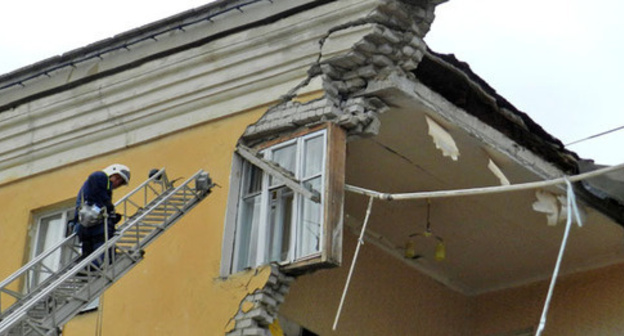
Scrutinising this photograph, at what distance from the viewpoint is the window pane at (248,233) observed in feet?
46.7

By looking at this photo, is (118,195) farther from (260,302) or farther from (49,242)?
(260,302)

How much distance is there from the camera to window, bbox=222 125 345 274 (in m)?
13.5

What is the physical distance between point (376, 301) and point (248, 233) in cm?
292

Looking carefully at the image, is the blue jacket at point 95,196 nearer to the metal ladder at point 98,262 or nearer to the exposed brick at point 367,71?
the metal ladder at point 98,262

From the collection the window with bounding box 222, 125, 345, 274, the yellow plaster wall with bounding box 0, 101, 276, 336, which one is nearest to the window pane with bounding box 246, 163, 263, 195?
the window with bounding box 222, 125, 345, 274

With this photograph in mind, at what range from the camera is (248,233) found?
14.5 metres

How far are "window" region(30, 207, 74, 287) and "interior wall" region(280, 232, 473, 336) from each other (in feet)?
9.80

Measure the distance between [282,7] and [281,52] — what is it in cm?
49

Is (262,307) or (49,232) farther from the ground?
(49,232)

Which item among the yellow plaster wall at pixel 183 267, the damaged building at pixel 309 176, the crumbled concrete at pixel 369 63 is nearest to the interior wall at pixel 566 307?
the damaged building at pixel 309 176

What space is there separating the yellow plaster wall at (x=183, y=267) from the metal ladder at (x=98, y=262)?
0.29 metres

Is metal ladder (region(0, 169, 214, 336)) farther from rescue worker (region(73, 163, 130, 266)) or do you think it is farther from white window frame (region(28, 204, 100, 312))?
white window frame (region(28, 204, 100, 312))

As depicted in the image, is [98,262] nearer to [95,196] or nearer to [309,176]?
[95,196]

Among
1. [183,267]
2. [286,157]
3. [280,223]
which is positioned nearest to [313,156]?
[286,157]
